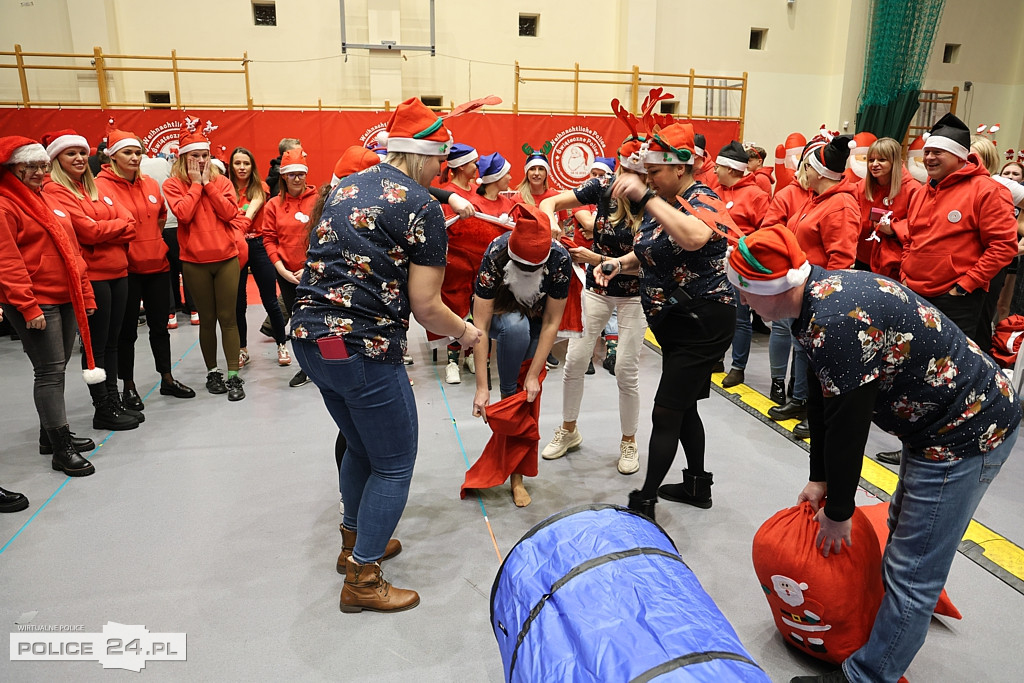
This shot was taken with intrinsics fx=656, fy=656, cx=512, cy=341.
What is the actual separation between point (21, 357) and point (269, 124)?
5508 mm

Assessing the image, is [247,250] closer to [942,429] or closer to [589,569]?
[589,569]

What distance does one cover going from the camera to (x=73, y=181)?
12.3 ft

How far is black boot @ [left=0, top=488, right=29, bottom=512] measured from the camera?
3037 mm

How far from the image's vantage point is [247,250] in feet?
15.9

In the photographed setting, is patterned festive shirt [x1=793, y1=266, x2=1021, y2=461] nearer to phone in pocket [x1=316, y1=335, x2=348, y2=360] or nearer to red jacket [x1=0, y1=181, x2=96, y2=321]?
phone in pocket [x1=316, y1=335, x2=348, y2=360]

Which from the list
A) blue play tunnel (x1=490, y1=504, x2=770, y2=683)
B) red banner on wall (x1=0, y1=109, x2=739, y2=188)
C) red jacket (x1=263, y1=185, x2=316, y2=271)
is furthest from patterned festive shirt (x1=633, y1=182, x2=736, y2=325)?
red banner on wall (x1=0, y1=109, x2=739, y2=188)

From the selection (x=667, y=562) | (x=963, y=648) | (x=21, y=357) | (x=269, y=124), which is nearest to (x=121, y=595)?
(x=667, y=562)

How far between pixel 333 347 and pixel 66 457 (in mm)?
2326

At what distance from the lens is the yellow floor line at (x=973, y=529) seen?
2.61 meters

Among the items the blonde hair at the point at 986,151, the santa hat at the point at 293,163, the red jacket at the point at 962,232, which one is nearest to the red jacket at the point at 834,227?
the red jacket at the point at 962,232

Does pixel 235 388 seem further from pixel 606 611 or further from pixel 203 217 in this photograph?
pixel 606 611

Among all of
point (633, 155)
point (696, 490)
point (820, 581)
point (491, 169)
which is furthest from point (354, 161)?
point (820, 581)

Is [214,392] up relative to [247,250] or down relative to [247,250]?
down

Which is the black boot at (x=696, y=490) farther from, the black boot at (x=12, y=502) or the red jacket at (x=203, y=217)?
the red jacket at (x=203, y=217)
